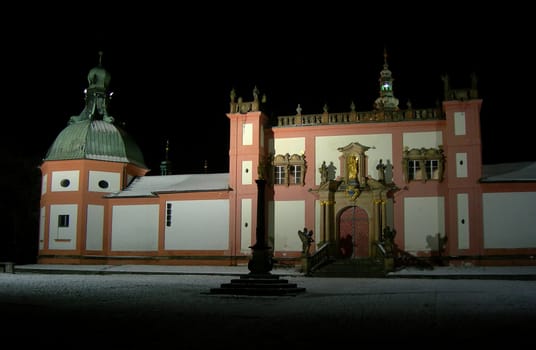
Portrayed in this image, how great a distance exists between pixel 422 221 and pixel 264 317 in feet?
69.4

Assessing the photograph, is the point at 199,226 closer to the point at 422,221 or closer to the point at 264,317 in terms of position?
the point at 422,221

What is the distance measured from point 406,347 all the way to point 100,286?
1431cm

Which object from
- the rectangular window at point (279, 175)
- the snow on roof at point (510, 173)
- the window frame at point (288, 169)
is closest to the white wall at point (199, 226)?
the rectangular window at point (279, 175)

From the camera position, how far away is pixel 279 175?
114 ft

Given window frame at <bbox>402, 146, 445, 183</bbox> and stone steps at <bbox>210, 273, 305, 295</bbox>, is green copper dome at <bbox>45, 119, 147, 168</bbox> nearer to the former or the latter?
window frame at <bbox>402, 146, 445, 183</bbox>

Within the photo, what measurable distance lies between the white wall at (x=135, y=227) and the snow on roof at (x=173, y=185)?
911 millimetres

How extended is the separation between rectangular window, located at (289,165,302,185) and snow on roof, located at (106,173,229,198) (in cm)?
370

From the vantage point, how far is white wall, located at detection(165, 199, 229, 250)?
114ft

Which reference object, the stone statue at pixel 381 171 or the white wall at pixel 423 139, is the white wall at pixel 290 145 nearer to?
the stone statue at pixel 381 171

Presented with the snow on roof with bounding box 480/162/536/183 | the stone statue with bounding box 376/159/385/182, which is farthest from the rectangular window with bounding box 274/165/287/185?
the snow on roof with bounding box 480/162/536/183

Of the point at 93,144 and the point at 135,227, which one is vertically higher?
the point at 93,144

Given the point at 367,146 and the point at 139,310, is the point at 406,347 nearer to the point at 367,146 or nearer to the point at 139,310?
the point at 139,310

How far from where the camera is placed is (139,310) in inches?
535

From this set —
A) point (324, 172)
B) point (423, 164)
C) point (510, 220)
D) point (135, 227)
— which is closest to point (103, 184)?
point (135, 227)
